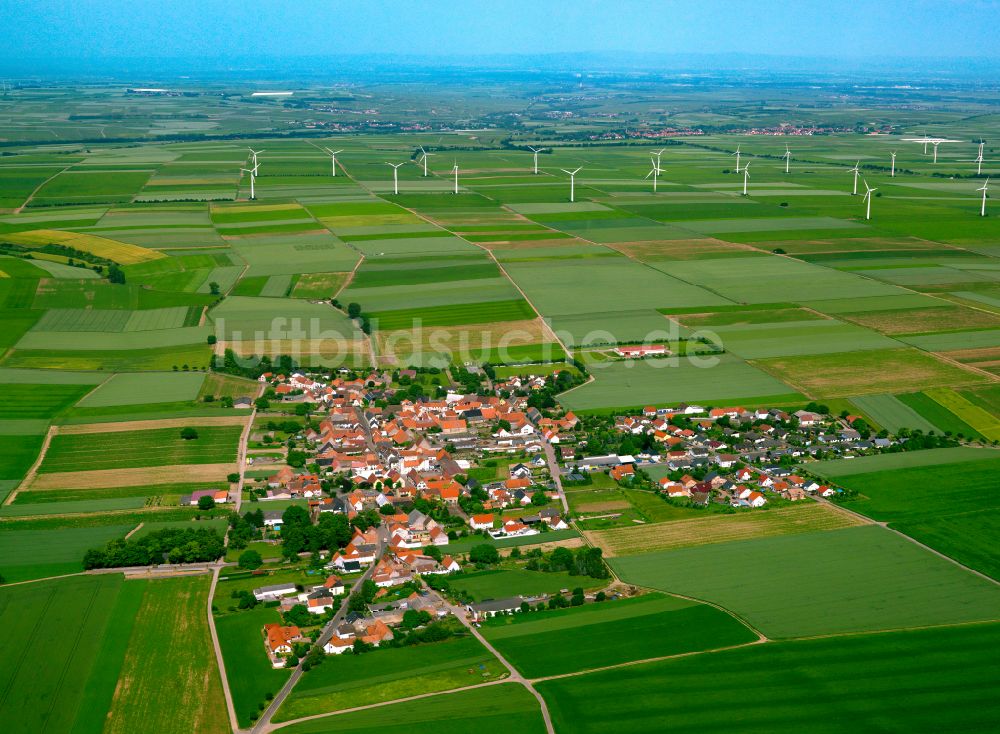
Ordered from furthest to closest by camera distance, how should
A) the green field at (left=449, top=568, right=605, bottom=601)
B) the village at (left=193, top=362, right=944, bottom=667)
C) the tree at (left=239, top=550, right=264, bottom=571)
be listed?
1. the tree at (left=239, top=550, right=264, bottom=571)
2. the green field at (left=449, top=568, right=605, bottom=601)
3. the village at (left=193, top=362, right=944, bottom=667)

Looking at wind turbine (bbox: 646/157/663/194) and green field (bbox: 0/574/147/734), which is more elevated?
wind turbine (bbox: 646/157/663/194)

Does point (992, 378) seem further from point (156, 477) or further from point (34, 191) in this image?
point (34, 191)

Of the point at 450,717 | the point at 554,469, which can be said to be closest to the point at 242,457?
the point at 554,469

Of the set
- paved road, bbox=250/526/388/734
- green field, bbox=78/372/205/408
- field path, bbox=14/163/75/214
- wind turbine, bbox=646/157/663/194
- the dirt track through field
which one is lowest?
paved road, bbox=250/526/388/734

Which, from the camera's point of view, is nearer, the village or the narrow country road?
the narrow country road

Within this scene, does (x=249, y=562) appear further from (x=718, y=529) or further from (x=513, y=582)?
(x=718, y=529)

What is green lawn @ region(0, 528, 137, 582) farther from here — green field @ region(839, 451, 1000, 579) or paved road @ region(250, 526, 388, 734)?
green field @ region(839, 451, 1000, 579)

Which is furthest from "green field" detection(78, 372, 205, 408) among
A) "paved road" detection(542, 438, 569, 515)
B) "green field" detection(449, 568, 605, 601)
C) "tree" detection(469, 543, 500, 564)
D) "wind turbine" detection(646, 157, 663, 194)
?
"wind turbine" detection(646, 157, 663, 194)
